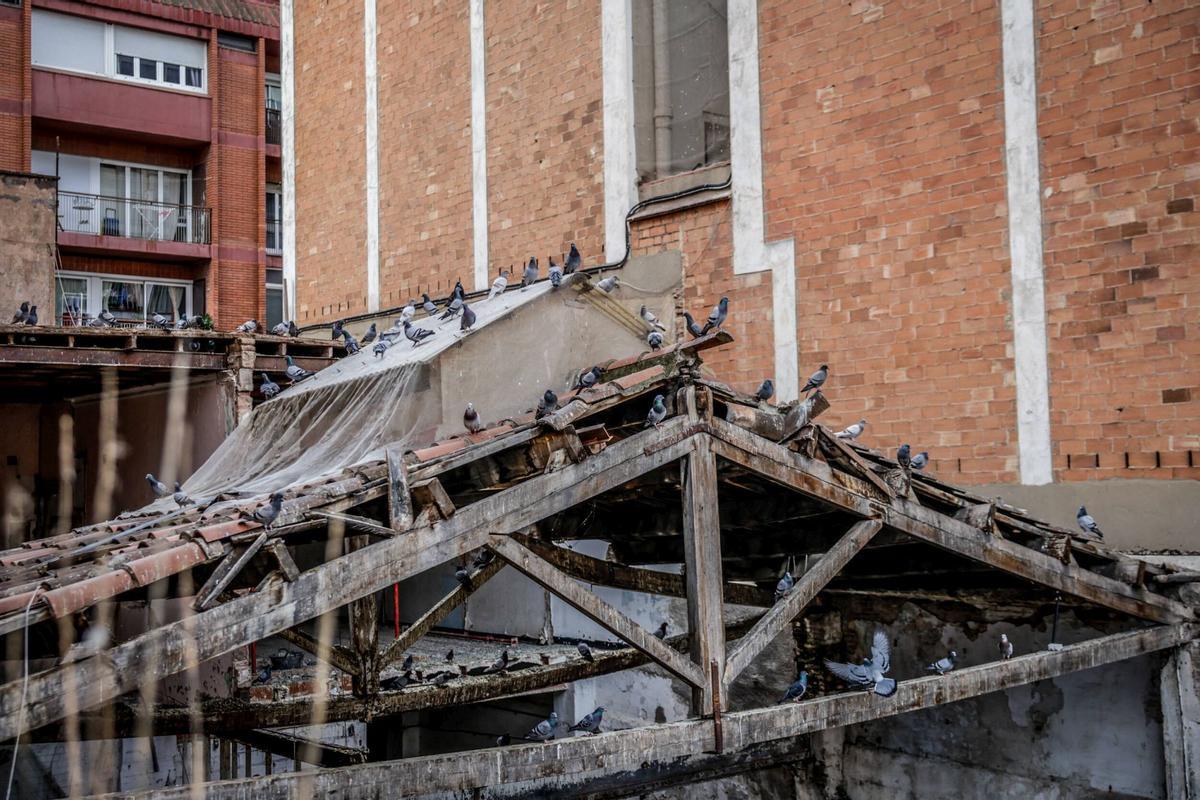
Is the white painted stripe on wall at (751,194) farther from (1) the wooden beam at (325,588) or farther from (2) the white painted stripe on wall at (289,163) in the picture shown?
(2) the white painted stripe on wall at (289,163)

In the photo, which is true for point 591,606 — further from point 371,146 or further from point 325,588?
point 371,146

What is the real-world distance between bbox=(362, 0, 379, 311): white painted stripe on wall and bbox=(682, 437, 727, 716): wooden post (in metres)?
10.4

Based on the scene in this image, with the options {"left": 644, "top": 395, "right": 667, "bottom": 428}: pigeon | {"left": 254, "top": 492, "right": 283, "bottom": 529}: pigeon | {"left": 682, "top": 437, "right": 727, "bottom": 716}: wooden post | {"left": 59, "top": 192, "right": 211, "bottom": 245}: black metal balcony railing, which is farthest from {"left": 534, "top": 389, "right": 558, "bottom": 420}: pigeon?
{"left": 59, "top": 192, "right": 211, "bottom": 245}: black metal balcony railing

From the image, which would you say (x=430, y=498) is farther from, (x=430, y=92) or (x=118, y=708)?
(x=430, y=92)

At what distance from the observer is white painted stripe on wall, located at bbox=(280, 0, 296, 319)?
17.3m

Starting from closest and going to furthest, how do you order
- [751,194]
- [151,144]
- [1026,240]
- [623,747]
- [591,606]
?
1. [623,747]
2. [591,606]
3. [1026,240]
4. [751,194]
5. [151,144]

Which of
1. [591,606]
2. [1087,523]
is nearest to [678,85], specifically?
[1087,523]

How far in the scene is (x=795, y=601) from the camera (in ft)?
19.6

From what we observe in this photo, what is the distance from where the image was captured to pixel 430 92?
1473cm

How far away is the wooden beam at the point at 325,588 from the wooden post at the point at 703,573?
0.50 feet

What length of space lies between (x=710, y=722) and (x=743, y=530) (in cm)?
298

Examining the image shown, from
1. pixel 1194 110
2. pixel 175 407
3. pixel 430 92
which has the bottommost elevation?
pixel 175 407

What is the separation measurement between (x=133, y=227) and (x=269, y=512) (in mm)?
24079

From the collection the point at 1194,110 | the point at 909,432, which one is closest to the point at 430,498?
the point at 909,432
